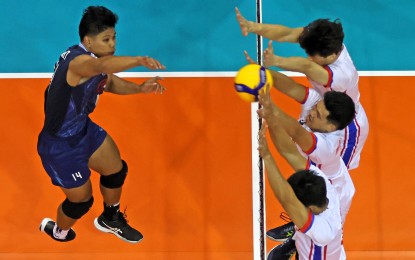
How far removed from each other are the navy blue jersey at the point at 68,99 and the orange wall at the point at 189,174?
1.65 m

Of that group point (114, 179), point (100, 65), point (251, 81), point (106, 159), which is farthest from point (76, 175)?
point (251, 81)

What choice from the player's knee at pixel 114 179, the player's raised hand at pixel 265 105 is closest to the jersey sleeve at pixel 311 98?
the player's raised hand at pixel 265 105

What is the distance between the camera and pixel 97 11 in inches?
216

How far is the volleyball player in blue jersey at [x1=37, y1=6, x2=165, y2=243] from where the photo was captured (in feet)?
17.8

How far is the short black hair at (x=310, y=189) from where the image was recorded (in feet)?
15.6

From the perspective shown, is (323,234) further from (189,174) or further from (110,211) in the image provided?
(189,174)

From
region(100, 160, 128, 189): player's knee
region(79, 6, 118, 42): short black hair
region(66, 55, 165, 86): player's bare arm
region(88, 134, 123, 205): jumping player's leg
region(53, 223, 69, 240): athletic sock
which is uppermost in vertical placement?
region(79, 6, 118, 42): short black hair

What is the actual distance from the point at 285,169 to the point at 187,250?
1541 mm

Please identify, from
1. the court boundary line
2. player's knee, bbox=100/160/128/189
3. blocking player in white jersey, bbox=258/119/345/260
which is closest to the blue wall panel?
the court boundary line

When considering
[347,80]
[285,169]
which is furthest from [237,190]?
[347,80]

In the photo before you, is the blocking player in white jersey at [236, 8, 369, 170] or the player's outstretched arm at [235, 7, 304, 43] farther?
the player's outstretched arm at [235, 7, 304, 43]

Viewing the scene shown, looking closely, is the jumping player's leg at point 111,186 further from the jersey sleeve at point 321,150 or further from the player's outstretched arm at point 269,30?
the jersey sleeve at point 321,150

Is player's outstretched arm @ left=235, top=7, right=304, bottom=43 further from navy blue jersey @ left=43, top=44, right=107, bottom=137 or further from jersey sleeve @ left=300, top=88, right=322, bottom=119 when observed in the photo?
navy blue jersey @ left=43, top=44, right=107, bottom=137

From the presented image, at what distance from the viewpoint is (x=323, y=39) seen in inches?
216
